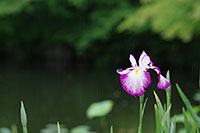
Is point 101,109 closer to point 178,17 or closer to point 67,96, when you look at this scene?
point 178,17

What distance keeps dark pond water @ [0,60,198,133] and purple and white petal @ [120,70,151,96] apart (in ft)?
8.45

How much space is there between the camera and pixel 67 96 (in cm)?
478

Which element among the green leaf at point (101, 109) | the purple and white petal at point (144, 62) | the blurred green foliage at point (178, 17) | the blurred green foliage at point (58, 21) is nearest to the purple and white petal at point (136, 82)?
the purple and white petal at point (144, 62)

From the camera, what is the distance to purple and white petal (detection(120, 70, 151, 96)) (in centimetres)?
70

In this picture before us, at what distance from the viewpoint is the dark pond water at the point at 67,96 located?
12.1 ft

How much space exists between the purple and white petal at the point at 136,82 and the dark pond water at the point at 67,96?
2.58 m

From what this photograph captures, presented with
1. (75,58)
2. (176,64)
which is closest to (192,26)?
(176,64)

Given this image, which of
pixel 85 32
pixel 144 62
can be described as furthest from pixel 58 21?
pixel 144 62

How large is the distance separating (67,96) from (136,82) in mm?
4131

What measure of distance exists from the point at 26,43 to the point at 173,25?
4.73m

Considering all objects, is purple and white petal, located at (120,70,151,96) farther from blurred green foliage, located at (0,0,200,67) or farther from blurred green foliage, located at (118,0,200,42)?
blurred green foliage, located at (0,0,200,67)

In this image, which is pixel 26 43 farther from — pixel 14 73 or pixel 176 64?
pixel 176 64

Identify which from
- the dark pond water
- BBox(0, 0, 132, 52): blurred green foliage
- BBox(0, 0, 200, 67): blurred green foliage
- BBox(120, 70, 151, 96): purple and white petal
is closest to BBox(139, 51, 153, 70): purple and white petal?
BBox(120, 70, 151, 96): purple and white petal

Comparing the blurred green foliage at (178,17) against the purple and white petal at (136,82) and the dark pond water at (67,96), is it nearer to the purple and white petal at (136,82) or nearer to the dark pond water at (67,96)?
the dark pond water at (67,96)
